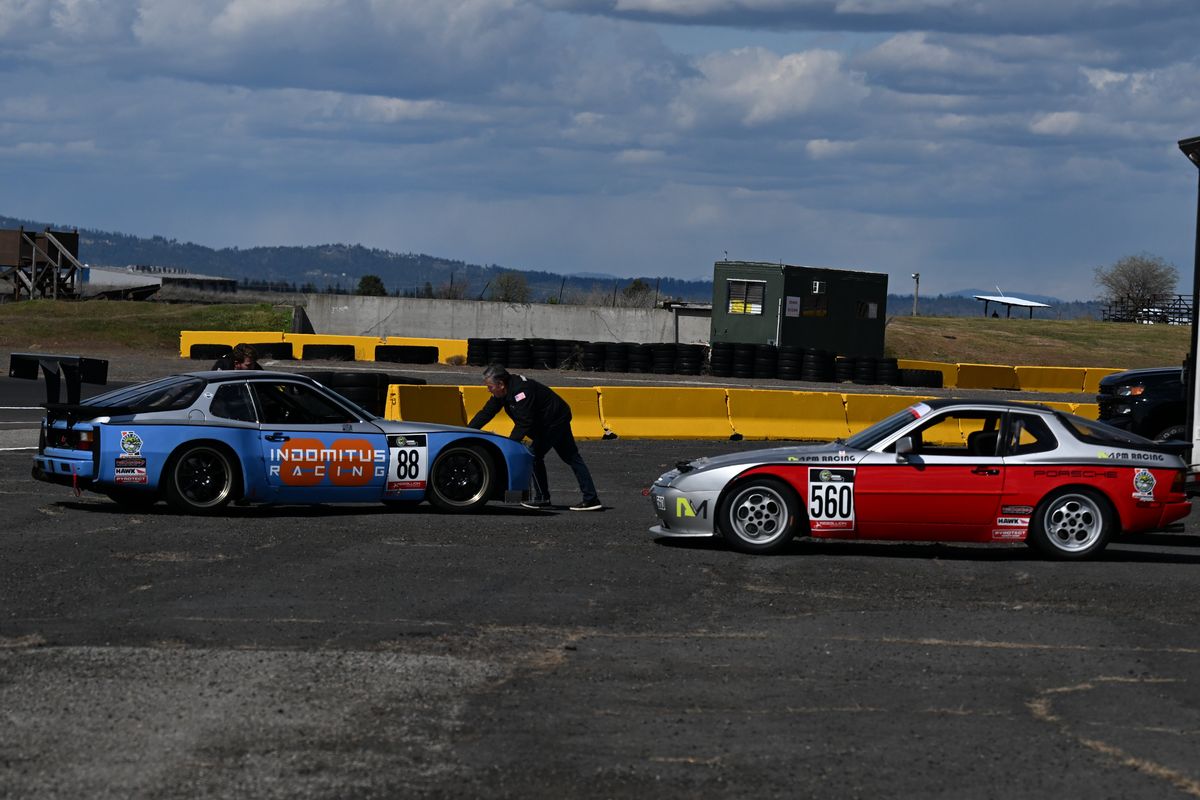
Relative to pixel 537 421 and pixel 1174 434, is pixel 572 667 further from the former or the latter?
pixel 1174 434

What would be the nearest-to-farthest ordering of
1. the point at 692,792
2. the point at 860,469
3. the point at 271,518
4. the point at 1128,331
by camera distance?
the point at 692,792 < the point at 860,469 < the point at 271,518 < the point at 1128,331

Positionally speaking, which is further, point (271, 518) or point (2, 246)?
point (2, 246)

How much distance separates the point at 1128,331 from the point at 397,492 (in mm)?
62175

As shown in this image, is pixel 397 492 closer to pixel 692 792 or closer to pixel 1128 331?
pixel 692 792

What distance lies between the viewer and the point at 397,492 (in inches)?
532

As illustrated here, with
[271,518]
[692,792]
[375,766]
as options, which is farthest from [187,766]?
[271,518]

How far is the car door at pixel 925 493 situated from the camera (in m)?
11.7

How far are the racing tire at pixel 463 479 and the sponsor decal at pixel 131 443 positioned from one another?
2.53 metres

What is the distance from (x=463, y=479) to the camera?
13766mm

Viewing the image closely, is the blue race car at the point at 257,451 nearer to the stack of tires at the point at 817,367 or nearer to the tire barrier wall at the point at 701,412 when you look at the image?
the tire barrier wall at the point at 701,412

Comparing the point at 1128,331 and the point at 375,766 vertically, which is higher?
the point at 1128,331

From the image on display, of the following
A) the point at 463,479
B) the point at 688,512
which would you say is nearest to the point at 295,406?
the point at 463,479

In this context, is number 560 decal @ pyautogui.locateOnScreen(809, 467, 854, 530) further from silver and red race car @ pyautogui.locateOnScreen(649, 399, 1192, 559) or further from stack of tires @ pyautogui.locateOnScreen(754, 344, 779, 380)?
stack of tires @ pyautogui.locateOnScreen(754, 344, 779, 380)

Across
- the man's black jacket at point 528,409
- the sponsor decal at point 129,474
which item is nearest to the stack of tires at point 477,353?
the man's black jacket at point 528,409
